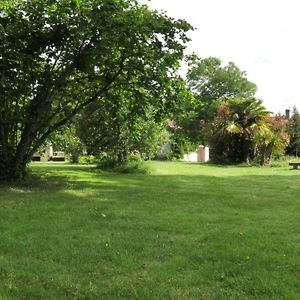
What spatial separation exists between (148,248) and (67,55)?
9935 mm

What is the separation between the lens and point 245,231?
7.70 m

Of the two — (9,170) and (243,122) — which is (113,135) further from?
(243,122)

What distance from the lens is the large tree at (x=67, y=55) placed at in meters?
13.6

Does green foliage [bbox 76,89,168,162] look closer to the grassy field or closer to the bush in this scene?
the bush

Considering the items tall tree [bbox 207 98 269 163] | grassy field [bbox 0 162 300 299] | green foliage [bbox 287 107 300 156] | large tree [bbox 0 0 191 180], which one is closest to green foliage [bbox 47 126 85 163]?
large tree [bbox 0 0 191 180]

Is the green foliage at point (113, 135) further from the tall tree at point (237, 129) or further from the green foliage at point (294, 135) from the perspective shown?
the green foliage at point (294, 135)

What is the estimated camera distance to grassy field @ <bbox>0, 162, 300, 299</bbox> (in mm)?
5023

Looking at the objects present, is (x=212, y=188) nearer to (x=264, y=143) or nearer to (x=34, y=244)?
(x=34, y=244)

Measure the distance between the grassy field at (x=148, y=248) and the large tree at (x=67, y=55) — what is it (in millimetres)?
4379

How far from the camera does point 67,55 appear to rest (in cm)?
1525

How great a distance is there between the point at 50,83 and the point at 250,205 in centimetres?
776

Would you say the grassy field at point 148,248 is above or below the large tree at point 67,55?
below

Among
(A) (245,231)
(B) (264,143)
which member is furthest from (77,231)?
(B) (264,143)

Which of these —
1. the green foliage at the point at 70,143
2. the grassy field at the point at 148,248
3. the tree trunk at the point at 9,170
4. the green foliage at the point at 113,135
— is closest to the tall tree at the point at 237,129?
the green foliage at the point at 113,135
